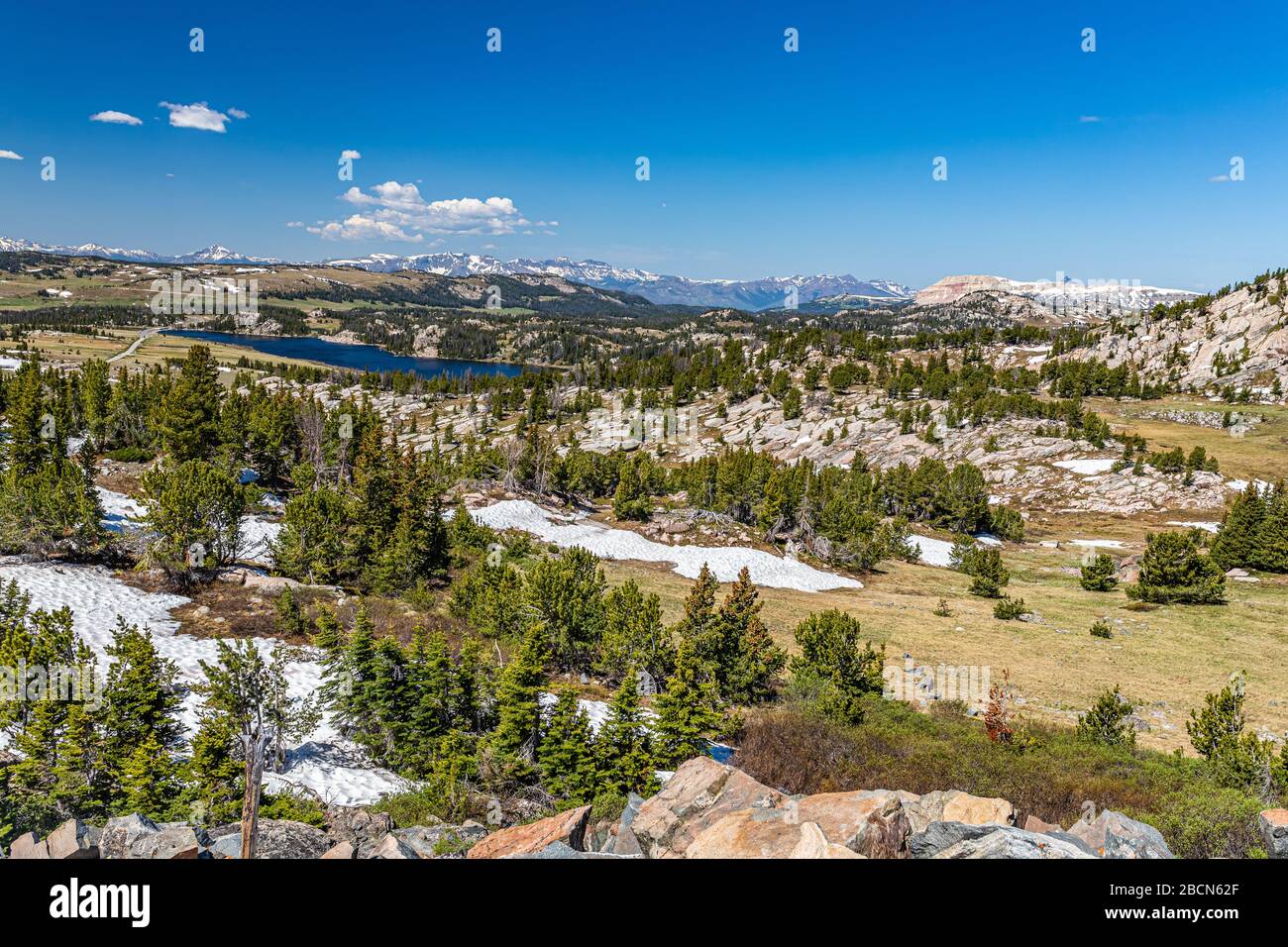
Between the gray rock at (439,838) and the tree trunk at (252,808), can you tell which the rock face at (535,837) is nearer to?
the gray rock at (439,838)

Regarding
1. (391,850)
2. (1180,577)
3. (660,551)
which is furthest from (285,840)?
(1180,577)

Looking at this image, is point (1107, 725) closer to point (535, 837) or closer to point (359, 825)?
point (535, 837)

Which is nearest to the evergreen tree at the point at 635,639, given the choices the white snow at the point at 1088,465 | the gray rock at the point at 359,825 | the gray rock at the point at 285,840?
the gray rock at the point at 359,825

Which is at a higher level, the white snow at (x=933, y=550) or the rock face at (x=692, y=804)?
the rock face at (x=692, y=804)

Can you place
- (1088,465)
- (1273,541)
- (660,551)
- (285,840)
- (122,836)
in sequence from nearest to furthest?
(122,836) → (285,840) → (1273,541) → (660,551) → (1088,465)

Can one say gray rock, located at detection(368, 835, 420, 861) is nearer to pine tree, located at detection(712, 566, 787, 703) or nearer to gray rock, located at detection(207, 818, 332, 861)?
gray rock, located at detection(207, 818, 332, 861)

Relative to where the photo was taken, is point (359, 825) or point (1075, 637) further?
point (1075, 637)

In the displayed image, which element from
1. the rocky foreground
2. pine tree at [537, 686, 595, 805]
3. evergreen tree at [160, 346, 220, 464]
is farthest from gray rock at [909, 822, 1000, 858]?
evergreen tree at [160, 346, 220, 464]
